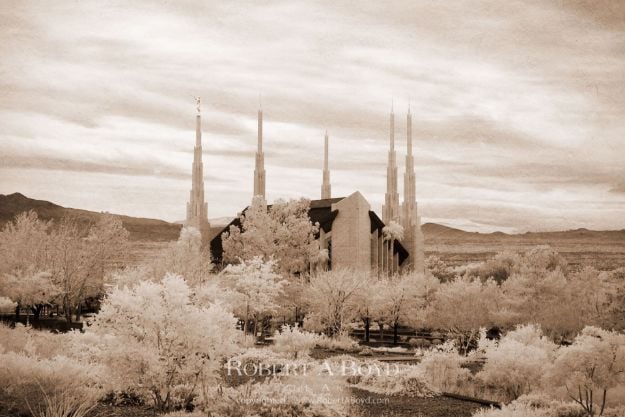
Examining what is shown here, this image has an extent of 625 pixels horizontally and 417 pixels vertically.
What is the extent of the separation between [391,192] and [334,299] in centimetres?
2129

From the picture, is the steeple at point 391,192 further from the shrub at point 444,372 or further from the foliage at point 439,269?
the shrub at point 444,372

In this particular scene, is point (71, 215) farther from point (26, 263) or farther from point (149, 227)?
point (149, 227)

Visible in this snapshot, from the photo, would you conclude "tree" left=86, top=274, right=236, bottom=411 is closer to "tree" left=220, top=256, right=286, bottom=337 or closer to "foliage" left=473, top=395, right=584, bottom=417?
"foliage" left=473, top=395, right=584, bottom=417

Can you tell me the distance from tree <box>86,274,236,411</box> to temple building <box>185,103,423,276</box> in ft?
98.9

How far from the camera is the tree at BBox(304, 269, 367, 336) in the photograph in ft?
120

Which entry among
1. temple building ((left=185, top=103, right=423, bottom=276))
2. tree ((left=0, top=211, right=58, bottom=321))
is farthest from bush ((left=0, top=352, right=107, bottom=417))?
temple building ((left=185, top=103, right=423, bottom=276))

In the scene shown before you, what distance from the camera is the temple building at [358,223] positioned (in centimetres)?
4909

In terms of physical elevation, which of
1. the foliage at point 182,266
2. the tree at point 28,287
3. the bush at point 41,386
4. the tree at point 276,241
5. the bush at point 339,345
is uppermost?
the tree at point 276,241

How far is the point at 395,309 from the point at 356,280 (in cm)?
288

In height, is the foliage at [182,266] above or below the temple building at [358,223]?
below

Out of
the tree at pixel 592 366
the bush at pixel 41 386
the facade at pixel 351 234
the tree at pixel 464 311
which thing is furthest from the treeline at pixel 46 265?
the tree at pixel 592 366

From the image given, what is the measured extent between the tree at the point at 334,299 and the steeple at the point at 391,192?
57.4ft

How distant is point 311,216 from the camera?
51312mm

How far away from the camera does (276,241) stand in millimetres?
44438
